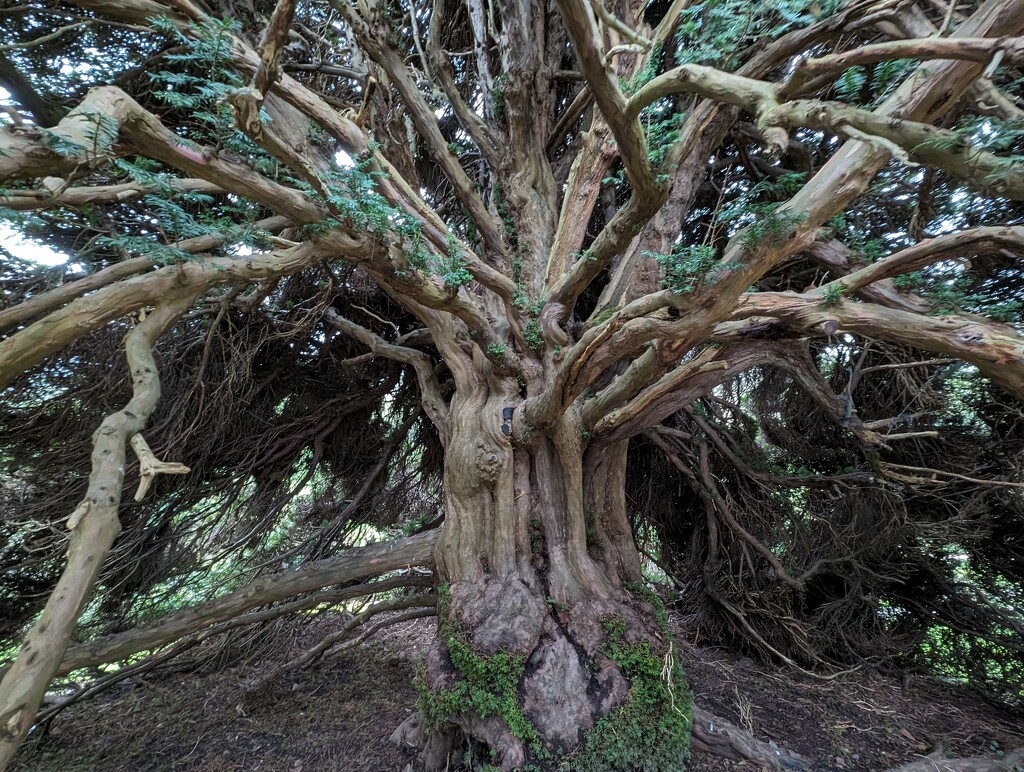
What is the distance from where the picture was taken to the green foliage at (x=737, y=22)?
2275 millimetres

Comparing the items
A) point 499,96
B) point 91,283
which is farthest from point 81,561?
point 499,96

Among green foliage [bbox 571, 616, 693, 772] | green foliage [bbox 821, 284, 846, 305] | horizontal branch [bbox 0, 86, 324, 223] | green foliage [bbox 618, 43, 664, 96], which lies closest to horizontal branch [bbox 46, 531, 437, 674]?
green foliage [bbox 571, 616, 693, 772]

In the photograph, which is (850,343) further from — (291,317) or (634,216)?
(291,317)

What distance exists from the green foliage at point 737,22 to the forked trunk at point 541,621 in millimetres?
2205

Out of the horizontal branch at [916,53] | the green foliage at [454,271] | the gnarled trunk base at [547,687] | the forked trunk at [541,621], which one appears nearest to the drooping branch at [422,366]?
the forked trunk at [541,621]

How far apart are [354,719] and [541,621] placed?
2040 mm

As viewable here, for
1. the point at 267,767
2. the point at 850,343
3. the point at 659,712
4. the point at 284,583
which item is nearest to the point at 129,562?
the point at 284,583

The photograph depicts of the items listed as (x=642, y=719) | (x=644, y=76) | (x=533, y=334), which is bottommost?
(x=642, y=719)

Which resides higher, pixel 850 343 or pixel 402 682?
pixel 850 343

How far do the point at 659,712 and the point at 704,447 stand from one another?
232 centimetres

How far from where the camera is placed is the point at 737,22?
2.33m

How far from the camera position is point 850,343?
4055mm

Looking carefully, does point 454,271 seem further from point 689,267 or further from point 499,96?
point 499,96

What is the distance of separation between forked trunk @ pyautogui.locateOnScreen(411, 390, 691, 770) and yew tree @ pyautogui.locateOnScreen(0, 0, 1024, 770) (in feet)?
0.07
